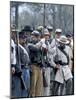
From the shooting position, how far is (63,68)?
2998mm

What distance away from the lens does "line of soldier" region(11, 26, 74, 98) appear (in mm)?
2865

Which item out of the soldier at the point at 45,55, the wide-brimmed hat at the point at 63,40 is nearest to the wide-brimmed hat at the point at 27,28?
the soldier at the point at 45,55

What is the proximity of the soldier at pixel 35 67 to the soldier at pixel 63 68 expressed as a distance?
0.59 feet

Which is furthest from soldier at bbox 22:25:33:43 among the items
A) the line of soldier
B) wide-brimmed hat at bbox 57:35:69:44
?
wide-brimmed hat at bbox 57:35:69:44

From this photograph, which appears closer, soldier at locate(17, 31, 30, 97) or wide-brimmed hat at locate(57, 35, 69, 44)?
soldier at locate(17, 31, 30, 97)

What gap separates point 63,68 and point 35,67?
309 mm

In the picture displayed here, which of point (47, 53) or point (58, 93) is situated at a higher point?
point (47, 53)

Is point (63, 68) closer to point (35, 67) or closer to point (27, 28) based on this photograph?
point (35, 67)

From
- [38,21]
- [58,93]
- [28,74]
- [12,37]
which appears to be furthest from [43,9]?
[58,93]

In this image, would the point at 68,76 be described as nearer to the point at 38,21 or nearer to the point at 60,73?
the point at 60,73

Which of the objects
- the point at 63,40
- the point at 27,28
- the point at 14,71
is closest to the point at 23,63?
the point at 14,71

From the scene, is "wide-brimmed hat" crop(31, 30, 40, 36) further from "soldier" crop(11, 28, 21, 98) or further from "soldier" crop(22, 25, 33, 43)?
"soldier" crop(11, 28, 21, 98)

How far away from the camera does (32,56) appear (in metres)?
2.90
